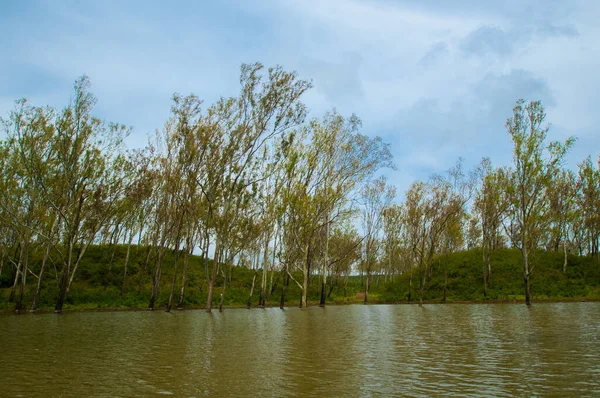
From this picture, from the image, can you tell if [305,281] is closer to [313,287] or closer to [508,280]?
[313,287]

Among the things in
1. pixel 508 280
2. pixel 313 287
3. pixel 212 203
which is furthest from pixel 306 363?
pixel 508 280

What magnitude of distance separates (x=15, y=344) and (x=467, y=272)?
4755cm

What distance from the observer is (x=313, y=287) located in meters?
52.8

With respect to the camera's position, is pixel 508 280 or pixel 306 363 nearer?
pixel 306 363

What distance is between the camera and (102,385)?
7.03 metres

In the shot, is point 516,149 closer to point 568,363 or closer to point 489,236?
point 489,236

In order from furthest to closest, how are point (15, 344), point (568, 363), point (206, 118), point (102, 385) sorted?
point (206, 118) < point (15, 344) < point (568, 363) < point (102, 385)

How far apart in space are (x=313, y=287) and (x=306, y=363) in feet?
145

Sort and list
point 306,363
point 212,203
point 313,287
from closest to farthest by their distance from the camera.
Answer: point 306,363 < point 212,203 < point 313,287

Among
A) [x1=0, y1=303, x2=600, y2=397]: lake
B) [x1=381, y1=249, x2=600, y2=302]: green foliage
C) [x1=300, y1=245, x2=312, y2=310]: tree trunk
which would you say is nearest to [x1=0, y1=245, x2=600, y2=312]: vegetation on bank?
[x1=381, y1=249, x2=600, y2=302]: green foliage

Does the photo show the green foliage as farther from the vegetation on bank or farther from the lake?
the lake

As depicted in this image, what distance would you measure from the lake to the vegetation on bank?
69.7 ft

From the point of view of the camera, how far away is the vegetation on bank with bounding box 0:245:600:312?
34844mm

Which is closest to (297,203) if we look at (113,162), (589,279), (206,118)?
Result: (206,118)
